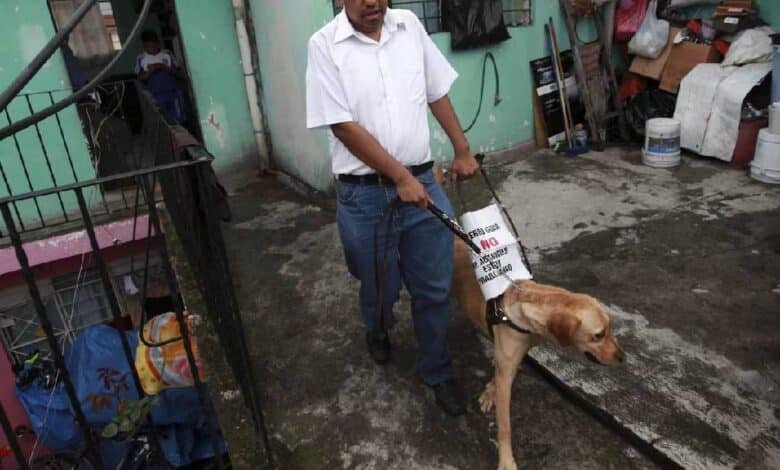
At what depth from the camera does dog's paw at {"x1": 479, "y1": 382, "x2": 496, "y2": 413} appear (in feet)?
8.16

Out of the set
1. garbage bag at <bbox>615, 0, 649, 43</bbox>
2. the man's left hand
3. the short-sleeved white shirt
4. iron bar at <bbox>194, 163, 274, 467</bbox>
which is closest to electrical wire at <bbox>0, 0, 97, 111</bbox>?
iron bar at <bbox>194, 163, 274, 467</bbox>

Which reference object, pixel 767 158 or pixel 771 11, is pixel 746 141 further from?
pixel 771 11

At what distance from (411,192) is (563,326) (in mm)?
753

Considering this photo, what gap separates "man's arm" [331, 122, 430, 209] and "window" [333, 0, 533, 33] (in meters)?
3.60

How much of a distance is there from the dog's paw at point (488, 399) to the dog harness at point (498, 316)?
1.37 feet

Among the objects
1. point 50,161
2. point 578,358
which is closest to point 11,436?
point 578,358

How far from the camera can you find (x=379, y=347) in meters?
2.86

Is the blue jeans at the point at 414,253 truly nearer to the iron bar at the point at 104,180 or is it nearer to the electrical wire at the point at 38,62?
the iron bar at the point at 104,180

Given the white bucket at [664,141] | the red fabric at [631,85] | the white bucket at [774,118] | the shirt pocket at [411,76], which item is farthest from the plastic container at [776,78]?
the shirt pocket at [411,76]

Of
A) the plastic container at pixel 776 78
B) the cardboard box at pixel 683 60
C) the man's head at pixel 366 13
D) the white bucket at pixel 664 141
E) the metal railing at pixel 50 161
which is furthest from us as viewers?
the cardboard box at pixel 683 60

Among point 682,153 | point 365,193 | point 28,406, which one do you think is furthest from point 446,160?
point 28,406

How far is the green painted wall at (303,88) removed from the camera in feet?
17.1

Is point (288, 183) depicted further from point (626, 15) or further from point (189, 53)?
point (626, 15)

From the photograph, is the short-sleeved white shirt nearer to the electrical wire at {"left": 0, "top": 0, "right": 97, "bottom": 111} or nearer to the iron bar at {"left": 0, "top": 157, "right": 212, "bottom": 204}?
the iron bar at {"left": 0, "top": 157, "right": 212, "bottom": 204}
